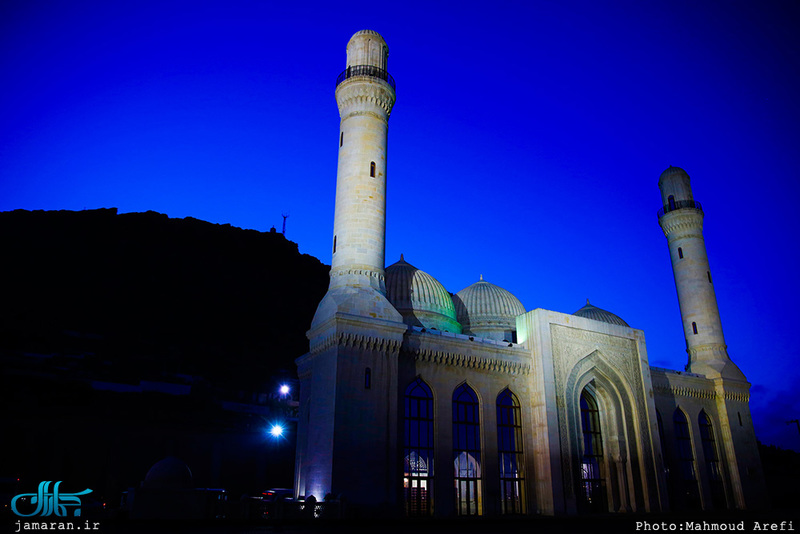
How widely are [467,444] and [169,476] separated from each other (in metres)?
10.8

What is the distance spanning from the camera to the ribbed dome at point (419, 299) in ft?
82.5

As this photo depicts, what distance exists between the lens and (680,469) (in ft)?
87.1

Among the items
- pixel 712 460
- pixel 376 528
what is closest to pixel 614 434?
pixel 712 460

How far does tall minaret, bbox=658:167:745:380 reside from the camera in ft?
98.6

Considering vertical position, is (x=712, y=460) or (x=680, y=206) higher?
(x=680, y=206)

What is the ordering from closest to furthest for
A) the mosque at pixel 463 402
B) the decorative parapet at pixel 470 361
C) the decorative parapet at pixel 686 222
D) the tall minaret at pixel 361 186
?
the mosque at pixel 463 402 → the tall minaret at pixel 361 186 → the decorative parapet at pixel 470 361 → the decorative parapet at pixel 686 222

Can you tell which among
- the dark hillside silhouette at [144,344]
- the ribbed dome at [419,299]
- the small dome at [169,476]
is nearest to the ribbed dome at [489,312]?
the ribbed dome at [419,299]

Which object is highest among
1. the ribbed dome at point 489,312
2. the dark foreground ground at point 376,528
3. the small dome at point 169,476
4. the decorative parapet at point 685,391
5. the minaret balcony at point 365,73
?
the minaret balcony at point 365,73

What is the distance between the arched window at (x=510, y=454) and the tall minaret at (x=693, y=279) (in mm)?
13968

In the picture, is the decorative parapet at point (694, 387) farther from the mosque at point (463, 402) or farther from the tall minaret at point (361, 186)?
the tall minaret at point (361, 186)

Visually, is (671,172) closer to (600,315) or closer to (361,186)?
Result: (600,315)

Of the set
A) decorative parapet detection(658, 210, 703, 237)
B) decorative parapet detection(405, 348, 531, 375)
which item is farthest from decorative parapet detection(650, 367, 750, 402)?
decorative parapet detection(405, 348, 531, 375)

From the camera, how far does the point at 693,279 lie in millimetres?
31109

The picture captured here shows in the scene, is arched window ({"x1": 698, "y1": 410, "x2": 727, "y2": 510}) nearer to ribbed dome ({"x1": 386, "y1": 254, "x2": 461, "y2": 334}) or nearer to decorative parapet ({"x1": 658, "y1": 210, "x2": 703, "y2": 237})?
decorative parapet ({"x1": 658, "y1": 210, "x2": 703, "y2": 237})
